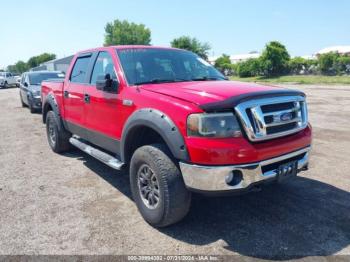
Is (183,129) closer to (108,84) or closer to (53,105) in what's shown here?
(108,84)

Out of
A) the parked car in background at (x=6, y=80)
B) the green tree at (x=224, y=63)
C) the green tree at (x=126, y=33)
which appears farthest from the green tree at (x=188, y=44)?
the parked car in background at (x=6, y=80)

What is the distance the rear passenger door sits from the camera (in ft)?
16.8

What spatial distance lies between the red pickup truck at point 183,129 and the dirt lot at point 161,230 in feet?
1.12

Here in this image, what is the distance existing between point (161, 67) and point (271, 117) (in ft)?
5.72

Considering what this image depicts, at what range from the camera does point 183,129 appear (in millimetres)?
3098

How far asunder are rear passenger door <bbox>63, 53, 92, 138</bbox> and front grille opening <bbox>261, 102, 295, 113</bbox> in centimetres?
291

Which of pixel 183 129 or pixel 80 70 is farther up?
pixel 80 70

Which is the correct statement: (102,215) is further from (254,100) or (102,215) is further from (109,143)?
(254,100)

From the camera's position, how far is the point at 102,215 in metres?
3.87

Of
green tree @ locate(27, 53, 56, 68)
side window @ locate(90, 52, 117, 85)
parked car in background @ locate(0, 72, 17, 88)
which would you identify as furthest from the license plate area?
green tree @ locate(27, 53, 56, 68)

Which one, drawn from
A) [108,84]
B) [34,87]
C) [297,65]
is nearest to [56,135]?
[108,84]

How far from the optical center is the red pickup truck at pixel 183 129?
301 cm

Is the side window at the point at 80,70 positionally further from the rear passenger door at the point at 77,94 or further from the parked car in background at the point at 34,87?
the parked car in background at the point at 34,87

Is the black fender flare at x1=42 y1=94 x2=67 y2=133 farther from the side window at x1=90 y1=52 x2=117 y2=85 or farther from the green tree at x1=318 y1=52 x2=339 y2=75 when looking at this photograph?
the green tree at x1=318 y1=52 x2=339 y2=75
